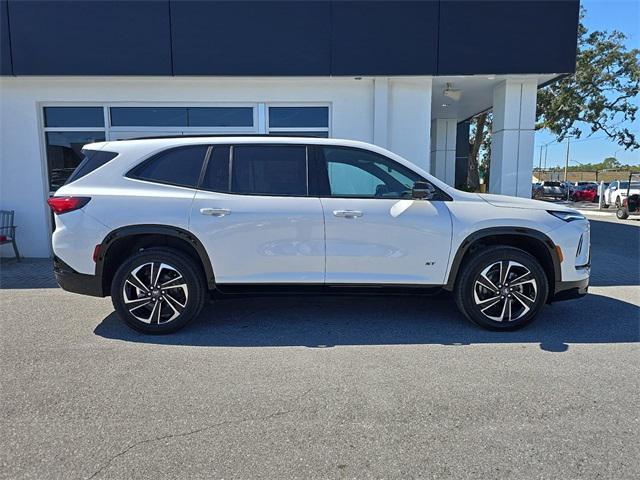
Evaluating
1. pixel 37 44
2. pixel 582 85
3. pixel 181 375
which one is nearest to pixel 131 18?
pixel 37 44

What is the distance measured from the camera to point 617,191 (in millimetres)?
21016

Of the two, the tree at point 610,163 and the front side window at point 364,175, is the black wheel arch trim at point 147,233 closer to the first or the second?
the front side window at point 364,175

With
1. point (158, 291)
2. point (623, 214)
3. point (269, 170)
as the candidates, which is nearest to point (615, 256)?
point (269, 170)

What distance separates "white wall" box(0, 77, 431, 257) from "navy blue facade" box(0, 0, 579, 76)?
438 millimetres

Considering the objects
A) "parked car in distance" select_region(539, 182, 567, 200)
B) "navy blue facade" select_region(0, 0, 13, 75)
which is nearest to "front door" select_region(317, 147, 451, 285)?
"navy blue facade" select_region(0, 0, 13, 75)

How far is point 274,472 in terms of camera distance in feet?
7.93

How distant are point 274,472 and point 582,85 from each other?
26.6 m

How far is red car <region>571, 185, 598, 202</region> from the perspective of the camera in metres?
33.5

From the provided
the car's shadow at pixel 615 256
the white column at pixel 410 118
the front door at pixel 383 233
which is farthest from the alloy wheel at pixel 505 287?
the white column at pixel 410 118

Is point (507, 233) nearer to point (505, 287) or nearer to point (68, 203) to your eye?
point (505, 287)

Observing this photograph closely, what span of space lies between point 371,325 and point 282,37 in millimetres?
5432

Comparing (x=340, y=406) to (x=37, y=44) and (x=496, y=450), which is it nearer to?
(x=496, y=450)

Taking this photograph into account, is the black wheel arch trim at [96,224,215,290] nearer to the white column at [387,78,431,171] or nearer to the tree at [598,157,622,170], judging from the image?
the white column at [387,78,431,171]

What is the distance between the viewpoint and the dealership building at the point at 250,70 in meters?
7.43
